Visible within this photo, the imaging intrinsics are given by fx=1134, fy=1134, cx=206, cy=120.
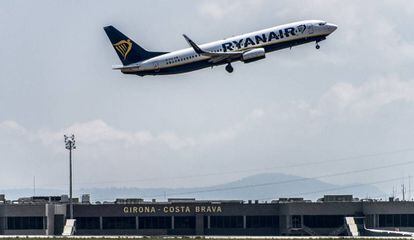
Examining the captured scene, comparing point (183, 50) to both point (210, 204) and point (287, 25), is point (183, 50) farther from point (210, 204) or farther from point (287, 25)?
point (210, 204)

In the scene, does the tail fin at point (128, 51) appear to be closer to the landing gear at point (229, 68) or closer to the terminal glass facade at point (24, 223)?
the landing gear at point (229, 68)

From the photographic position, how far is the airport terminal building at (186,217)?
569ft

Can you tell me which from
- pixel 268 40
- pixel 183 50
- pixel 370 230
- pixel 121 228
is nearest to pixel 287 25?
pixel 268 40

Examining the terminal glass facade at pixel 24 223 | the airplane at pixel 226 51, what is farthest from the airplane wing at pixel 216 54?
the terminal glass facade at pixel 24 223

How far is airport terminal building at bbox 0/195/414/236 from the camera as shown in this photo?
174m

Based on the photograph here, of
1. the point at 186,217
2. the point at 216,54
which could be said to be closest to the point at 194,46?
the point at 216,54

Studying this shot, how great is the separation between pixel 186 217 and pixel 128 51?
1218 inches

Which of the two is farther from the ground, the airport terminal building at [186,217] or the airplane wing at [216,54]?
the airplane wing at [216,54]

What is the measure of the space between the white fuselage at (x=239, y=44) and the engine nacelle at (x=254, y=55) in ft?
5.65

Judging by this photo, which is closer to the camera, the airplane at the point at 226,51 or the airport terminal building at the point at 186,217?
the airplane at the point at 226,51

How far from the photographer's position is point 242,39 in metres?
157

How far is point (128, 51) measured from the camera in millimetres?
163000

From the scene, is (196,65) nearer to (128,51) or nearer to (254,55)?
(254,55)

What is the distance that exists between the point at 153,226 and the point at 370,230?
34703 mm
